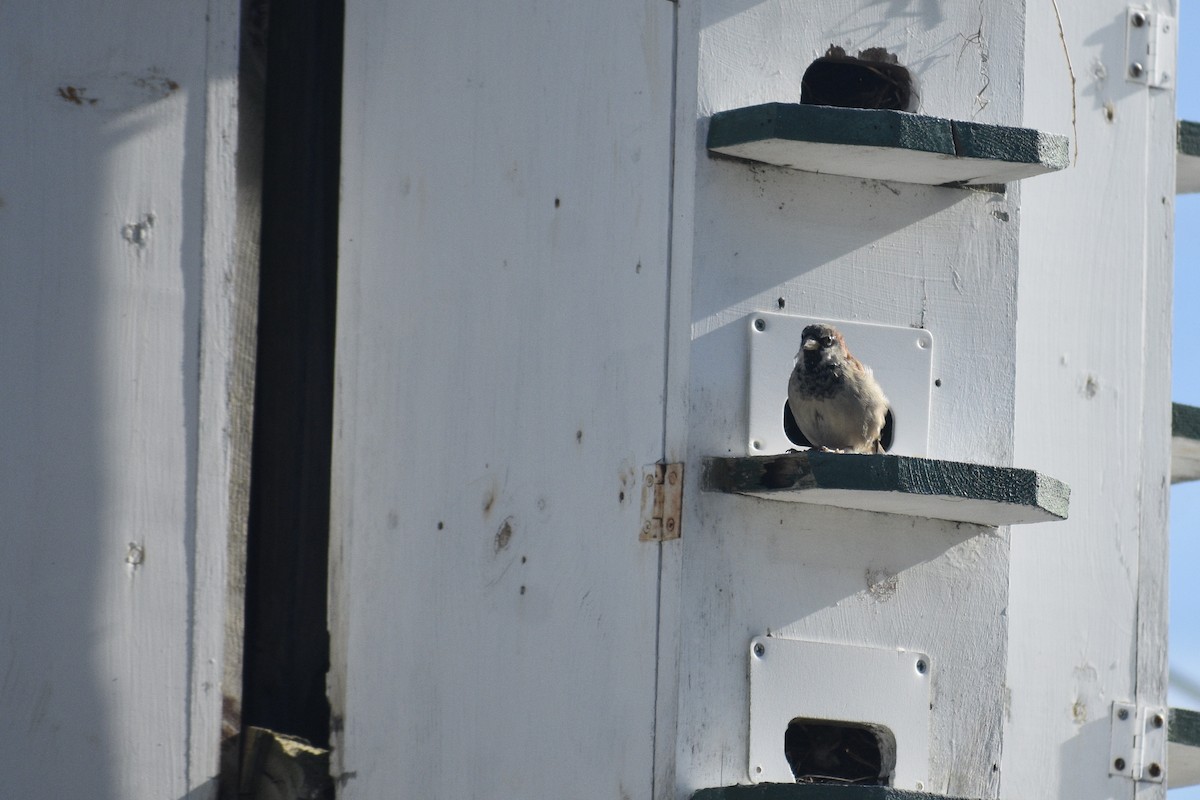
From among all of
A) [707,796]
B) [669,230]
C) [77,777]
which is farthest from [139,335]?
[707,796]

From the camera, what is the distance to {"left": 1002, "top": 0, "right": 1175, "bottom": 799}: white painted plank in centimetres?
438

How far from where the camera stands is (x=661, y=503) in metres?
3.68

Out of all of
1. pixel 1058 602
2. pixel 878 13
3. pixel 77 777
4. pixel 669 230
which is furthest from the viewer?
pixel 1058 602

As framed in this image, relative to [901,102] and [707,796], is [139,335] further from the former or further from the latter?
[901,102]

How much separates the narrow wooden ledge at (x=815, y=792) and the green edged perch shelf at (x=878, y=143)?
1.31 m

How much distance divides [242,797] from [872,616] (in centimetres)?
138

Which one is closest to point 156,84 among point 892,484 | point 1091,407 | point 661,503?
A: point 661,503

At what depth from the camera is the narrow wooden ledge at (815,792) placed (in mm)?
3488

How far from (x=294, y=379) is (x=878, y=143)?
1353 mm

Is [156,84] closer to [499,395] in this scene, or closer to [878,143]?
[499,395]

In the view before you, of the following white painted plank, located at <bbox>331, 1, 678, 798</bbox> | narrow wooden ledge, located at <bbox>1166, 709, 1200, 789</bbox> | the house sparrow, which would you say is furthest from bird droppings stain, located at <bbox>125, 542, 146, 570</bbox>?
narrow wooden ledge, located at <bbox>1166, 709, 1200, 789</bbox>

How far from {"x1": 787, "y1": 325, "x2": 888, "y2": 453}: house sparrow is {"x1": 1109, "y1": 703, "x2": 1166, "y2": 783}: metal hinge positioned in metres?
0.99

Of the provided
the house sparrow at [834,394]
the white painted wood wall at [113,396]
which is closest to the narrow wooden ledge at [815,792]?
the house sparrow at [834,394]

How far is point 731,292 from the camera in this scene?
3857 millimetres
